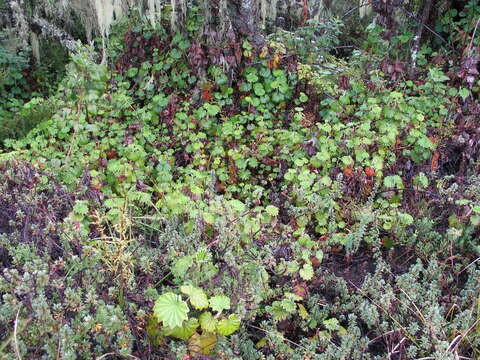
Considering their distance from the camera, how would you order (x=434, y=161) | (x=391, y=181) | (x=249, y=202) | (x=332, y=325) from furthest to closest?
(x=434, y=161)
(x=391, y=181)
(x=249, y=202)
(x=332, y=325)

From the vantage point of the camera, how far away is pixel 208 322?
1532 millimetres

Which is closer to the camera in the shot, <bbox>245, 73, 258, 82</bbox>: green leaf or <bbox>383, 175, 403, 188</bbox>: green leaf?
<bbox>383, 175, 403, 188</bbox>: green leaf

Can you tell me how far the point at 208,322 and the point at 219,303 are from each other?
3.2 inches

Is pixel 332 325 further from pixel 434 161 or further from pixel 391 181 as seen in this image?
pixel 434 161

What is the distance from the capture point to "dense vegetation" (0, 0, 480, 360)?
62.9 inches

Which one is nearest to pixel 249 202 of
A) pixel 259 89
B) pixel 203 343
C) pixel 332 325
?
pixel 332 325

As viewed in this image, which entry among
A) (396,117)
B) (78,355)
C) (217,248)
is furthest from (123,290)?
(396,117)

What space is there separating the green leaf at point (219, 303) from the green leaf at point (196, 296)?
0.09ft

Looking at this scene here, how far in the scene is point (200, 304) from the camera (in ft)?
4.97

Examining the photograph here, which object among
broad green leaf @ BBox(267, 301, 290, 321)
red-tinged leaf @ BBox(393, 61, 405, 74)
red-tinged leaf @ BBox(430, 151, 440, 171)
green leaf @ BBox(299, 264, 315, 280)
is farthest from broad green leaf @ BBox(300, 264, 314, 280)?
red-tinged leaf @ BBox(393, 61, 405, 74)

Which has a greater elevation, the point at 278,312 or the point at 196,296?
the point at 196,296

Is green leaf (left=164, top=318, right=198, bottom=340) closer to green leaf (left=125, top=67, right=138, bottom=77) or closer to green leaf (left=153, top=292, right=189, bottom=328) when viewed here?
green leaf (left=153, top=292, right=189, bottom=328)

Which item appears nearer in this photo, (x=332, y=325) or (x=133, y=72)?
(x=332, y=325)

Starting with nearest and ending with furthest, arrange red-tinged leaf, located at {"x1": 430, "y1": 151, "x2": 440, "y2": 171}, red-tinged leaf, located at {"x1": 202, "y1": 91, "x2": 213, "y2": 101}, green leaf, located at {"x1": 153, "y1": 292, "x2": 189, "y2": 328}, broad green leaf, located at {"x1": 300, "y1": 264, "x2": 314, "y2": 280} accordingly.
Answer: green leaf, located at {"x1": 153, "y1": 292, "x2": 189, "y2": 328} → broad green leaf, located at {"x1": 300, "y1": 264, "x2": 314, "y2": 280} → red-tinged leaf, located at {"x1": 430, "y1": 151, "x2": 440, "y2": 171} → red-tinged leaf, located at {"x1": 202, "y1": 91, "x2": 213, "y2": 101}
